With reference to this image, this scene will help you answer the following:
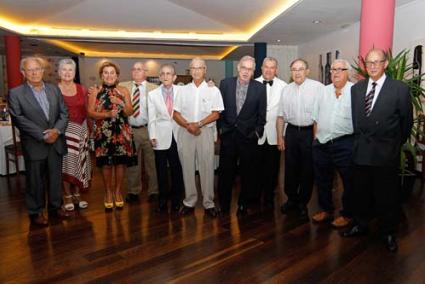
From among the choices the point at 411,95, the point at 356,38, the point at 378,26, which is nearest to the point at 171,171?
the point at 411,95

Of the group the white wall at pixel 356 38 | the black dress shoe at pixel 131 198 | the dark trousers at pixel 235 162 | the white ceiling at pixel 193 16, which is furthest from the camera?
the white ceiling at pixel 193 16

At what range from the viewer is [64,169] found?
372 centimetres

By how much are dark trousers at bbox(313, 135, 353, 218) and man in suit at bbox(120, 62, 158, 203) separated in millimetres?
1926

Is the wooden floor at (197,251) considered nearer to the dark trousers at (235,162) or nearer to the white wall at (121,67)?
the dark trousers at (235,162)

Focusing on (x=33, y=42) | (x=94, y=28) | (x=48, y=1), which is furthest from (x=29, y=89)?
(x=33, y=42)

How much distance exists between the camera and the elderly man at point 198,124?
341 cm

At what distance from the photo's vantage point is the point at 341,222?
132 inches

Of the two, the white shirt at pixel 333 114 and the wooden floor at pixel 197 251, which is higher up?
the white shirt at pixel 333 114

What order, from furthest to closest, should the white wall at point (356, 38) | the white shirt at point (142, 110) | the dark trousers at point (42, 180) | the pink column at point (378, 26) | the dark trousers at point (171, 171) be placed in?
the white wall at point (356, 38)
the white shirt at point (142, 110)
the pink column at point (378, 26)
the dark trousers at point (171, 171)
the dark trousers at point (42, 180)

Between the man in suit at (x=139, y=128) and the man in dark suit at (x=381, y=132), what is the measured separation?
2258 mm

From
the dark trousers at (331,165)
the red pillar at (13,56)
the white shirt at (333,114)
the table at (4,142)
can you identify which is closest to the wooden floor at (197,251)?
the dark trousers at (331,165)

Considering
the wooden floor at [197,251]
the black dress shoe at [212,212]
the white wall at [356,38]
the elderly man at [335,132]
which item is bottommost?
the wooden floor at [197,251]

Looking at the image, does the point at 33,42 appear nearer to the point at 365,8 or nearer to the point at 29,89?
the point at 29,89

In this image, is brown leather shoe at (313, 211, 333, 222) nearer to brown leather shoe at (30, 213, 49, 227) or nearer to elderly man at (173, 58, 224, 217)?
elderly man at (173, 58, 224, 217)
